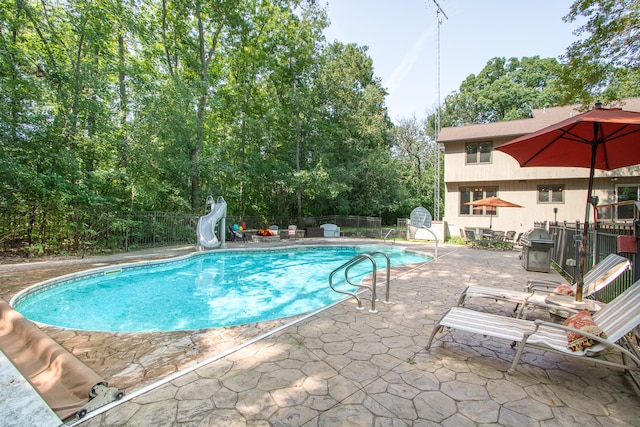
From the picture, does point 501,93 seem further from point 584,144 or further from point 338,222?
point 584,144

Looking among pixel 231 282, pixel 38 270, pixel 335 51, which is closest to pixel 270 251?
pixel 231 282

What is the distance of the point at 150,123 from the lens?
40.2 ft

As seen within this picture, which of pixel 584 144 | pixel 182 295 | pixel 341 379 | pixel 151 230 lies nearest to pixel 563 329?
pixel 341 379

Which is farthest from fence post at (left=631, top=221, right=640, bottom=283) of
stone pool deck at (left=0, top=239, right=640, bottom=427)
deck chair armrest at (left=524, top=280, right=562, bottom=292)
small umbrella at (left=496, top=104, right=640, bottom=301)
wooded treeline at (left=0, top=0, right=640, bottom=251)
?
wooded treeline at (left=0, top=0, right=640, bottom=251)

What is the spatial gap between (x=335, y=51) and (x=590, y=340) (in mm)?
26777

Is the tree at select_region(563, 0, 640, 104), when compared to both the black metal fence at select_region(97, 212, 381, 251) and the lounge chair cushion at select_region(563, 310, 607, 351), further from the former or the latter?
the black metal fence at select_region(97, 212, 381, 251)

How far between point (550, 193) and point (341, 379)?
17616 mm

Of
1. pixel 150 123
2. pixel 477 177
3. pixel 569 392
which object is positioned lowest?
pixel 569 392

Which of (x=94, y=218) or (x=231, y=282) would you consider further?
(x=94, y=218)

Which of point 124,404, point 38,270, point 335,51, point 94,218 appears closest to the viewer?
point 124,404

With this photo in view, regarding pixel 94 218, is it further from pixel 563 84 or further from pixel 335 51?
pixel 335 51

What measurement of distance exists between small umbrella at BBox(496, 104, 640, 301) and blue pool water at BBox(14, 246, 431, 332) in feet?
14.2

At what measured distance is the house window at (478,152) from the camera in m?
16.6

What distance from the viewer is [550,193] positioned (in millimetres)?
15281
